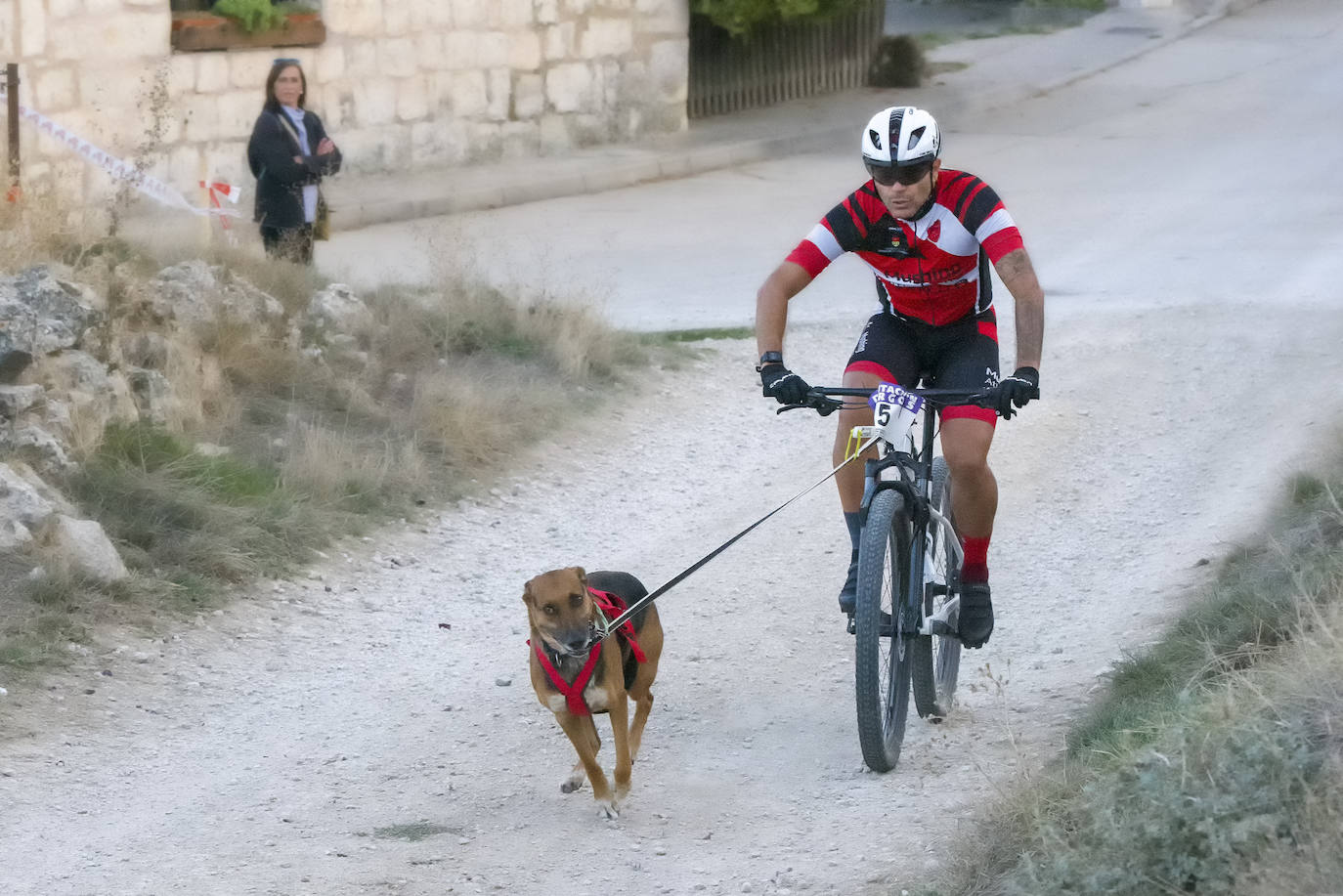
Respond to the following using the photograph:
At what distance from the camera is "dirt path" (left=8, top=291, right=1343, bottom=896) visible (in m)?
4.83

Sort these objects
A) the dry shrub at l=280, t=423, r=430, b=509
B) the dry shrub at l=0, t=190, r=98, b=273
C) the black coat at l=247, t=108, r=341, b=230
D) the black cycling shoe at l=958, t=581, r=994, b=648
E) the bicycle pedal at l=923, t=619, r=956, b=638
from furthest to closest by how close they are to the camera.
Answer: the black coat at l=247, t=108, r=341, b=230 < the dry shrub at l=0, t=190, r=98, b=273 < the dry shrub at l=280, t=423, r=430, b=509 < the black cycling shoe at l=958, t=581, r=994, b=648 < the bicycle pedal at l=923, t=619, r=956, b=638

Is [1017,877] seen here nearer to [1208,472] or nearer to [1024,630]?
[1024,630]

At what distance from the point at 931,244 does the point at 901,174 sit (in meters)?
0.29

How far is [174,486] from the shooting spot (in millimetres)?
7434

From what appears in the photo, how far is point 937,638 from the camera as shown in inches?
231

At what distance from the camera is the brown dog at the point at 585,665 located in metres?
4.81

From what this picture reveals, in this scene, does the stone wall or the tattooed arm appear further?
the stone wall

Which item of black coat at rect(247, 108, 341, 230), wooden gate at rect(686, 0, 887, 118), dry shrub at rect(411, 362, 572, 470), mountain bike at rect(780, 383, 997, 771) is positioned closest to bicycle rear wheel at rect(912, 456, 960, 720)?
mountain bike at rect(780, 383, 997, 771)

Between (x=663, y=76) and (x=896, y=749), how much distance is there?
49.2 feet

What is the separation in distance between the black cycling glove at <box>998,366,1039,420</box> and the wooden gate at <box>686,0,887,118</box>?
620 inches

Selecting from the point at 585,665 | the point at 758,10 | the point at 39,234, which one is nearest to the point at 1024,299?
the point at 585,665

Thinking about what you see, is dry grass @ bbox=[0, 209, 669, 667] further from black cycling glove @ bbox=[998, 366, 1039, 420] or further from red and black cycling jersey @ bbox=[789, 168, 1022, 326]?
black cycling glove @ bbox=[998, 366, 1039, 420]

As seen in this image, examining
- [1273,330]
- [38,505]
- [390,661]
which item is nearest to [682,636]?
[390,661]

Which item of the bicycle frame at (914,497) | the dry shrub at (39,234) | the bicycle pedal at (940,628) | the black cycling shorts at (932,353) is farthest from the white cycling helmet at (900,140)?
the dry shrub at (39,234)
